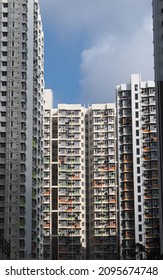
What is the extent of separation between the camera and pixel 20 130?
2812cm

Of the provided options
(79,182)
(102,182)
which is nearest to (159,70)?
(102,182)

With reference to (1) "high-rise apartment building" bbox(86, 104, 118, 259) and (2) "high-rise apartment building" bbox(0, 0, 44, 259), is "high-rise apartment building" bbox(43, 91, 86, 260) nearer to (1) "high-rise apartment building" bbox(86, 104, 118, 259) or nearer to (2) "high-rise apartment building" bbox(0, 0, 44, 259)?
(1) "high-rise apartment building" bbox(86, 104, 118, 259)

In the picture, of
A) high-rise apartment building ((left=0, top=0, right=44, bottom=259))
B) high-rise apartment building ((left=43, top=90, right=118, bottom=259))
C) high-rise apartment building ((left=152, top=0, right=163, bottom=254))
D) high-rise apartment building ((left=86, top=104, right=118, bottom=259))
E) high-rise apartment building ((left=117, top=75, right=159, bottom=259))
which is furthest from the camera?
high-rise apartment building ((left=43, top=90, right=118, bottom=259))

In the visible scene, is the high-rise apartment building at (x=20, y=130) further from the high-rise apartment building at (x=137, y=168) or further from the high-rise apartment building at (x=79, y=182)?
the high-rise apartment building at (x=137, y=168)

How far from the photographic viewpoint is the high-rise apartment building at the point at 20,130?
26656 mm

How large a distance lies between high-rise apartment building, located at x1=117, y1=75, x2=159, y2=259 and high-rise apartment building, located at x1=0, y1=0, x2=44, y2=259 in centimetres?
508

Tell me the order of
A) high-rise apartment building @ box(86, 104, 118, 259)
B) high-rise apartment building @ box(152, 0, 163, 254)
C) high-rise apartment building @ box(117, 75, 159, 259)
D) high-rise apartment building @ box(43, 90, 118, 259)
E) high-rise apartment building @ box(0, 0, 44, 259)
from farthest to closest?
high-rise apartment building @ box(43, 90, 118, 259) < high-rise apartment building @ box(86, 104, 118, 259) < high-rise apartment building @ box(117, 75, 159, 259) < high-rise apartment building @ box(0, 0, 44, 259) < high-rise apartment building @ box(152, 0, 163, 254)

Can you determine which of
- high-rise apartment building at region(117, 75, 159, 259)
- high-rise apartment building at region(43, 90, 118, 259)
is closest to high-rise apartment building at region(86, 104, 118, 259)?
high-rise apartment building at region(43, 90, 118, 259)

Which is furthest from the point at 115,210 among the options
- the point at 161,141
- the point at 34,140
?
the point at 161,141

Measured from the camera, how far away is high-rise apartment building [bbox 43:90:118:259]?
33.0 m

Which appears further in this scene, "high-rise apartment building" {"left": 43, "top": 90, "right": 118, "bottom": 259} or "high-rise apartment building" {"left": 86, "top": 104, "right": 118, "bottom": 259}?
"high-rise apartment building" {"left": 43, "top": 90, "right": 118, "bottom": 259}

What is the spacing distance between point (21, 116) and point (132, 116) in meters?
8.30
